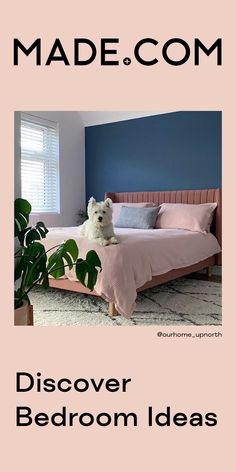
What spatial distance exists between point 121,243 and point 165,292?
98 centimetres

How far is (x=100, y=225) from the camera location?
2555mm

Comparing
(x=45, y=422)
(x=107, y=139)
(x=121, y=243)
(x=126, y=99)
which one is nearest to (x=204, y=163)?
(x=107, y=139)

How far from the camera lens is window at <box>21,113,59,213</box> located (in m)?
4.44

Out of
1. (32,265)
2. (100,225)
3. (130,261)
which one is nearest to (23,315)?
(32,265)

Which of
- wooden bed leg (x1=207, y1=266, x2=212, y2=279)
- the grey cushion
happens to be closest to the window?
the grey cushion

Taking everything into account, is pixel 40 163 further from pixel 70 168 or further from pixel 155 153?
pixel 155 153

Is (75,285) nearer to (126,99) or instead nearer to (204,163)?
(126,99)

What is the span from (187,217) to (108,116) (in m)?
2.24

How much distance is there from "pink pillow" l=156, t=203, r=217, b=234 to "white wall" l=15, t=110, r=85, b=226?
168 centimetres

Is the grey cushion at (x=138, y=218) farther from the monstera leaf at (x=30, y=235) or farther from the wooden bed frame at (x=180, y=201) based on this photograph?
the monstera leaf at (x=30, y=235)

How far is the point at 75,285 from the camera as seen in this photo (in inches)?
100

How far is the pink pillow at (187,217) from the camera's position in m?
3.79

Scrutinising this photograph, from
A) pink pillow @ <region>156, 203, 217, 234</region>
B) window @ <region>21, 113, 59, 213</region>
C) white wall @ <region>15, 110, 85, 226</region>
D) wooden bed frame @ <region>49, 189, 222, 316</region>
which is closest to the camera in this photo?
wooden bed frame @ <region>49, 189, 222, 316</region>

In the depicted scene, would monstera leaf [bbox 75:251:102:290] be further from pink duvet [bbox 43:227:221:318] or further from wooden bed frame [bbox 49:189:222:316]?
wooden bed frame [bbox 49:189:222:316]
